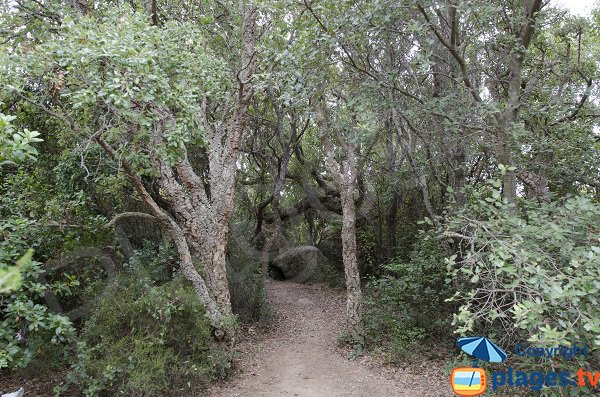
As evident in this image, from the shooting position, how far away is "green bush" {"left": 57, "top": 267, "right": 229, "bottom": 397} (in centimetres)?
523

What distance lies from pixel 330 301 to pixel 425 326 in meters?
4.12

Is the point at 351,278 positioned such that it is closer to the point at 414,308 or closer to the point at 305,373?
the point at 414,308

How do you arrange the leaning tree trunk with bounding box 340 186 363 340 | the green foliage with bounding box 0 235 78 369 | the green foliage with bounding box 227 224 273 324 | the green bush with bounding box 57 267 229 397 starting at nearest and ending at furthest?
the green foliage with bounding box 0 235 78 369 < the green bush with bounding box 57 267 229 397 < the leaning tree trunk with bounding box 340 186 363 340 < the green foliage with bounding box 227 224 273 324

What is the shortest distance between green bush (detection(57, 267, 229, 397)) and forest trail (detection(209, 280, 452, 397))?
0.59 meters

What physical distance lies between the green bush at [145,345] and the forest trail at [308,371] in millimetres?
585

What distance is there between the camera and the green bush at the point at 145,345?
523 centimetres

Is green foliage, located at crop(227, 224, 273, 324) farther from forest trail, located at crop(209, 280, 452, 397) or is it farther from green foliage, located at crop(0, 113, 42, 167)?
green foliage, located at crop(0, 113, 42, 167)

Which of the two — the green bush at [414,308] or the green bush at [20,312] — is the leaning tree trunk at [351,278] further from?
the green bush at [20,312]

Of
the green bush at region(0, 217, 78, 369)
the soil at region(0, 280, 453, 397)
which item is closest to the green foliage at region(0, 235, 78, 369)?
the green bush at region(0, 217, 78, 369)

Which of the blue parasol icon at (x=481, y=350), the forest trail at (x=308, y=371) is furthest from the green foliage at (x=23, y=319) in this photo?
the blue parasol icon at (x=481, y=350)

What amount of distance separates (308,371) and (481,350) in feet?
12.9

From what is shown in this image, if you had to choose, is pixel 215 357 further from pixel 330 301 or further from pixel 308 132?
pixel 308 132

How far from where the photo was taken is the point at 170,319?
583cm

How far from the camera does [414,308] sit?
7824mm
